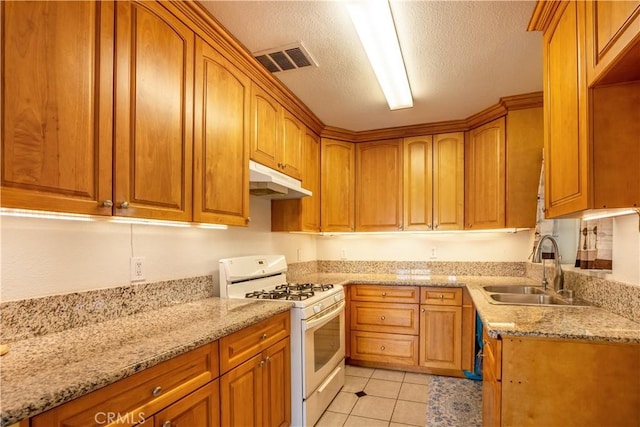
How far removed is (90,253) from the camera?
58.2 inches

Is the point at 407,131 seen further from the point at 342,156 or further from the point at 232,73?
the point at 232,73

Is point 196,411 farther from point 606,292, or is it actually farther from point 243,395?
point 606,292

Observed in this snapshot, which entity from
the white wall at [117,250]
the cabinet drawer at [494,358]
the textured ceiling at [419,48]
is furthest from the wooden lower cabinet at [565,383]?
the textured ceiling at [419,48]

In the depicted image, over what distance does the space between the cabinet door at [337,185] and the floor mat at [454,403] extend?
1639 mm

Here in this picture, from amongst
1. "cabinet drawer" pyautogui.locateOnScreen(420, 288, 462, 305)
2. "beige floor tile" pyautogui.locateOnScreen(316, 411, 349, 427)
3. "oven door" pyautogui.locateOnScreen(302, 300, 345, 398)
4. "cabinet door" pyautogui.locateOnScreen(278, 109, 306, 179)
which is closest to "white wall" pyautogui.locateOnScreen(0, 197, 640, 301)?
"cabinet door" pyautogui.locateOnScreen(278, 109, 306, 179)

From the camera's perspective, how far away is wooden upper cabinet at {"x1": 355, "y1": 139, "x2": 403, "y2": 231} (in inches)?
138

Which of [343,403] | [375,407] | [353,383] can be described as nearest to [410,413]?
[375,407]

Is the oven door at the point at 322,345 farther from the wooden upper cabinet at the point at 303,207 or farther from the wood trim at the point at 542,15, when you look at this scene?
the wood trim at the point at 542,15

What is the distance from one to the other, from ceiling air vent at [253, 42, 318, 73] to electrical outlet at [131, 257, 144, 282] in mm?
1368

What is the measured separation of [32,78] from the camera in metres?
1.03

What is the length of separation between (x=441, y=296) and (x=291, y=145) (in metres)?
1.86

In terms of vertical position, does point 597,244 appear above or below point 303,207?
below

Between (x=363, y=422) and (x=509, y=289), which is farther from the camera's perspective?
(x=509, y=289)
